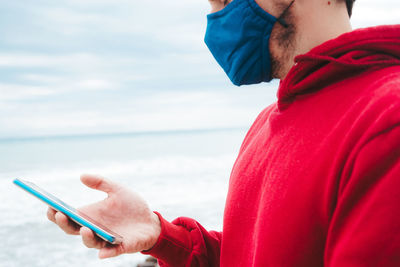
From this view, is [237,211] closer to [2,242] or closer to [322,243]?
[322,243]

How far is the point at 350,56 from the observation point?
1.09m

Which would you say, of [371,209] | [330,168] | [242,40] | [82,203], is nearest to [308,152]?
[330,168]

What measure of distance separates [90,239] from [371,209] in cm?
97

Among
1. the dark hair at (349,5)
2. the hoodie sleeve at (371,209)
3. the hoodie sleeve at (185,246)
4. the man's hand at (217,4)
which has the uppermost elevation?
the man's hand at (217,4)

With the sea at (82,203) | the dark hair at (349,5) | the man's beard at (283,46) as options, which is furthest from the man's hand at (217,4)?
the sea at (82,203)

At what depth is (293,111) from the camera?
4.14ft

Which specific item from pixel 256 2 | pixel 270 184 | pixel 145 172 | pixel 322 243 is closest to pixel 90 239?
pixel 270 184

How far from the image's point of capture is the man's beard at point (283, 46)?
1351 mm

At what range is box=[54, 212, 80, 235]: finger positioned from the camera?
1.41 metres

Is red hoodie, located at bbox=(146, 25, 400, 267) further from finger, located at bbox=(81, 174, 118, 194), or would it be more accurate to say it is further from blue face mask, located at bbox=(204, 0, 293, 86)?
finger, located at bbox=(81, 174, 118, 194)

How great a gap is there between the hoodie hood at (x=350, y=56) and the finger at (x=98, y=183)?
37.3 inches

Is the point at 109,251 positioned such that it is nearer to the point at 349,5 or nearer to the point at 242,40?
the point at 242,40

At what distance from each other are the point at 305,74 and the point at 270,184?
1.24 ft

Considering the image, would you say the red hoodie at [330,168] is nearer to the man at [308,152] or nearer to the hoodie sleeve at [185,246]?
the man at [308,152]
